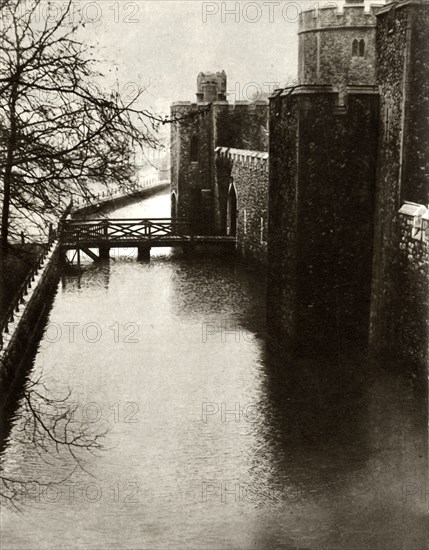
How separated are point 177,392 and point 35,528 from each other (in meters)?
4.90

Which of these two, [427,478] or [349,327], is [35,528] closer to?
[427,478]

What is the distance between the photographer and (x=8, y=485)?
952 centimetres

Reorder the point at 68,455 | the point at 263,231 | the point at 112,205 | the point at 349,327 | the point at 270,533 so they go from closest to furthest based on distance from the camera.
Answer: the point at 270,533, the point at 68,455, the point at 349,327, the point at 263,231, the point at 112,205

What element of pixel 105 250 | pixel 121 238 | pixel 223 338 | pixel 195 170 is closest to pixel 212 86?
pixel 195 170

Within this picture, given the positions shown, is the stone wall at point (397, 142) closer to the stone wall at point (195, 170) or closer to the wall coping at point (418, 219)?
the wall coping at point (418, 219)

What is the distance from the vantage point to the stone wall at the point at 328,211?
14.3 metres

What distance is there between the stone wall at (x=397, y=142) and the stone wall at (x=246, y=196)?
9.53 metres

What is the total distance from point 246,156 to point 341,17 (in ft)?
39.1

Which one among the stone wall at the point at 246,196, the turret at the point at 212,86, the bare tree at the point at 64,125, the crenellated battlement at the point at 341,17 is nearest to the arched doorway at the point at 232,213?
the stone wall at the point at 246,196

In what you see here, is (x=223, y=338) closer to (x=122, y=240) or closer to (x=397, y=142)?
(x=397, y=142)

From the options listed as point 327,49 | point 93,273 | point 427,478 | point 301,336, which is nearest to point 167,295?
point 93,273

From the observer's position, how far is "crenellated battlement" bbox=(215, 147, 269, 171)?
23.8 m

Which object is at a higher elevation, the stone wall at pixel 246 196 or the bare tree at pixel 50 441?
the stone wall at pixel 246 196

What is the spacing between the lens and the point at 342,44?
1369 inches
